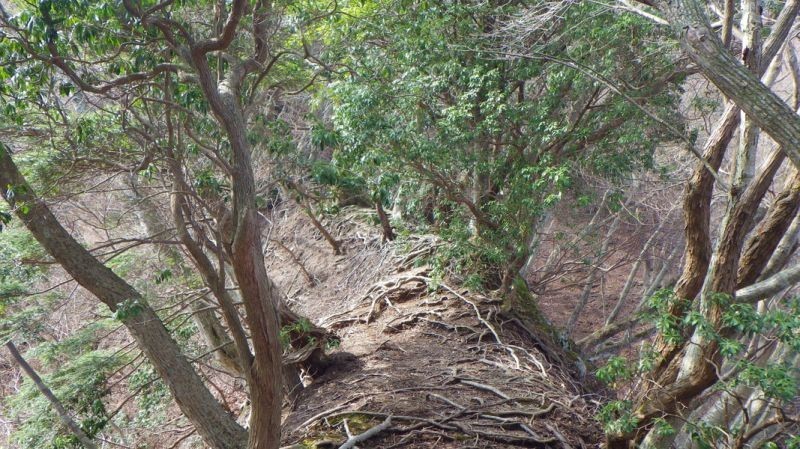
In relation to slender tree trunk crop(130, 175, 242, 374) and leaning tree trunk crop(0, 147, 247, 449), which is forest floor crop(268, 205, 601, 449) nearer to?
leaning tree trunk crop(0, 147, 247, 449)

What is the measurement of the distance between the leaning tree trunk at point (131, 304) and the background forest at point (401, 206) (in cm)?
2

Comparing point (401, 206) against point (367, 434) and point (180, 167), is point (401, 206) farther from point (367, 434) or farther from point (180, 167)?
point (180, 167)

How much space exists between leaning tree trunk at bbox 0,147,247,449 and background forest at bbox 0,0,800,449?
0.02 metres

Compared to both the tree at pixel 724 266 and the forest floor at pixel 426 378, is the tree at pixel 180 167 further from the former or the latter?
the tree at pixel 724 266

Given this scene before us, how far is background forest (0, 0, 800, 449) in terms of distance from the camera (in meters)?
3.74

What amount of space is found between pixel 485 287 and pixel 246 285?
5.61 meters

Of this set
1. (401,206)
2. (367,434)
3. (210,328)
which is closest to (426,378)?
(367,434)

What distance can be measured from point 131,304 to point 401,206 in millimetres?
7879

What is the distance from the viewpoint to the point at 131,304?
393cm

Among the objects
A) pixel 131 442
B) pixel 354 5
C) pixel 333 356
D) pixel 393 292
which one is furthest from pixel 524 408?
pixel 131 442

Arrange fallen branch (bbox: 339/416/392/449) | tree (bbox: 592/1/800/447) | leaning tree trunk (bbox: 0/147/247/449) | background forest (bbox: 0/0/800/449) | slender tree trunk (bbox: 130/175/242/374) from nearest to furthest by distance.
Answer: tree (bbox: 592/1/800/447) → background forest (bbox: 0/0/800/449) → leaning tree trunk (bbox: 0/147/247/449) → fallen branch (bbox: 339/416/392/449) → slender tree trunk (bbox: 130/175/242/374)

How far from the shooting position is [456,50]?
297 inches

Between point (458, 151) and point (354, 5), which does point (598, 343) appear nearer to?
point (458, 151)

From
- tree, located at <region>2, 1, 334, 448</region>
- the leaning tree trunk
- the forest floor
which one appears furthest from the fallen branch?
the leaning tree trunk
